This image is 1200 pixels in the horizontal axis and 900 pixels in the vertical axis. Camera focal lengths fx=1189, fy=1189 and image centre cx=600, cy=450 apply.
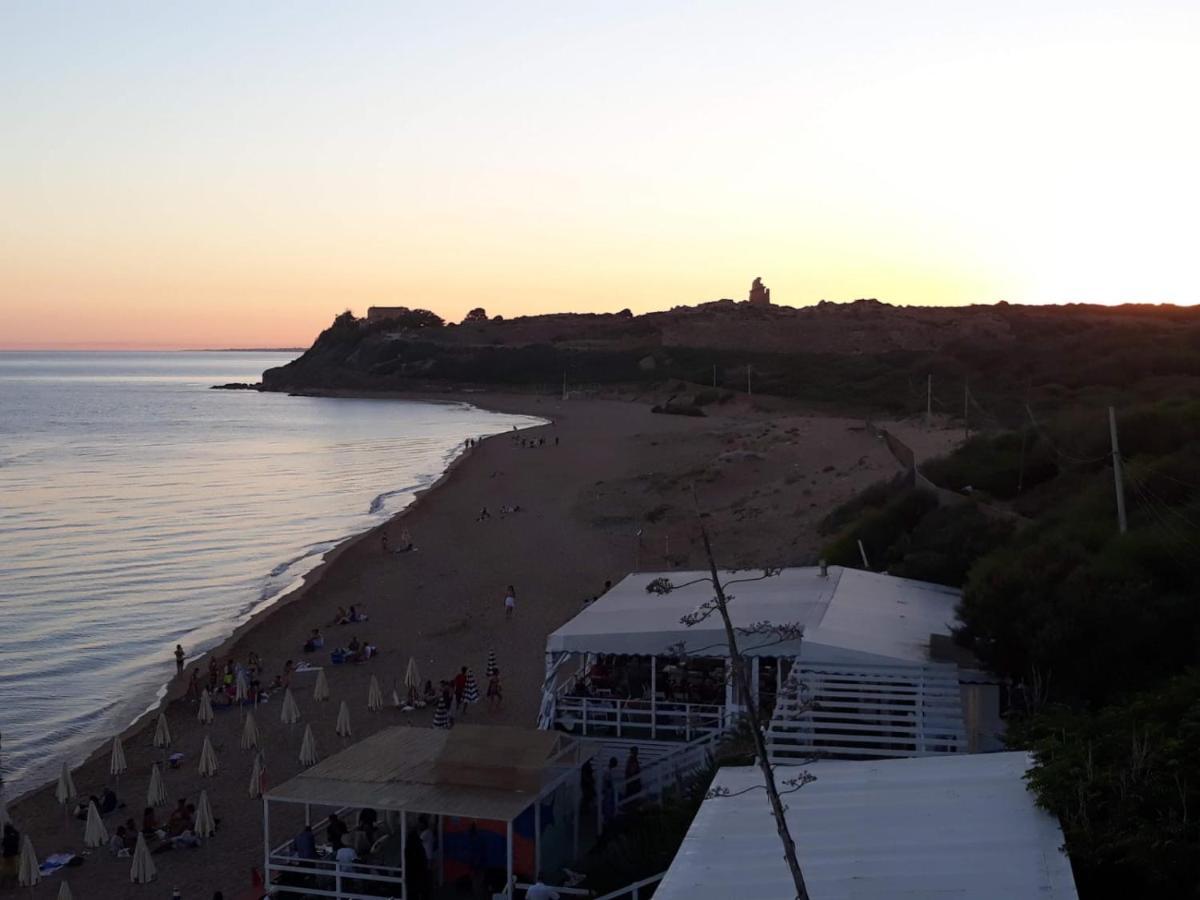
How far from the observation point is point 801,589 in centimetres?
1320

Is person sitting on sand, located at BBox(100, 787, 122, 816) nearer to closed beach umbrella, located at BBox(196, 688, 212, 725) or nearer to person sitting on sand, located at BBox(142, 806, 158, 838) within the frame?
person sitting on sand, located at BBox(142, 806, 158, 838)

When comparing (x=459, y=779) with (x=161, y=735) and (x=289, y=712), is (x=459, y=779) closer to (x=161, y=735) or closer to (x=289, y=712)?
(x=289, y=712)

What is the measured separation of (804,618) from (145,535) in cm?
2847

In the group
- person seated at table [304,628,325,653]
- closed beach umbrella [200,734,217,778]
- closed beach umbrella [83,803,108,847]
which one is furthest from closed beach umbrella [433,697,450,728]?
person seated at table [304,628,325,653]

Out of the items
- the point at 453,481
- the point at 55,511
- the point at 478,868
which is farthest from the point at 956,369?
the point at 478,868

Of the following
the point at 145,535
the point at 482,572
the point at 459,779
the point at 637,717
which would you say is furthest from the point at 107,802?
the point at 145,535

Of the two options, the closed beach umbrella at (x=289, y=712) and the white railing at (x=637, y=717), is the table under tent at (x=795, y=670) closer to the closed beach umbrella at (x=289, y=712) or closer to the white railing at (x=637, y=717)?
the white railing at (x=637, y=717)

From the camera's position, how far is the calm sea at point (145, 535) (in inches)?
778

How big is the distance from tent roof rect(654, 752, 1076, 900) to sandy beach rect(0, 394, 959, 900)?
78.2 inches

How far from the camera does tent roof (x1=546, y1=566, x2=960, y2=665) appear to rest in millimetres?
10656

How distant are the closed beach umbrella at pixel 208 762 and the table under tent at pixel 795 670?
17.1 feet

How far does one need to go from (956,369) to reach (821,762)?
56203 mm

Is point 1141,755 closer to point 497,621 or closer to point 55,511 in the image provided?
point 497,621

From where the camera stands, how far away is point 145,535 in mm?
35406
